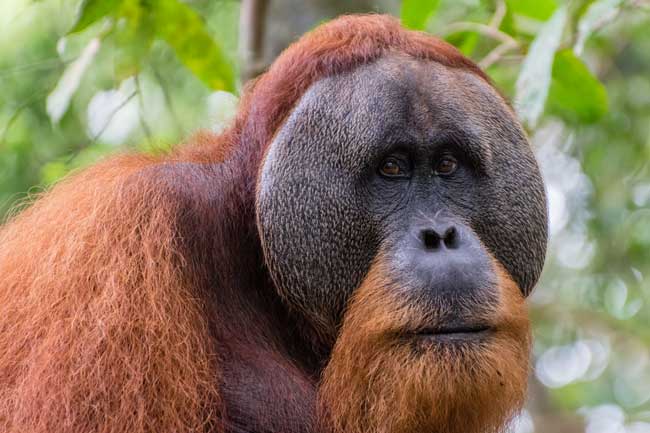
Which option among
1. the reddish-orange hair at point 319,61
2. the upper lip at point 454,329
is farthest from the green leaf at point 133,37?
the upper lip at point 454,329

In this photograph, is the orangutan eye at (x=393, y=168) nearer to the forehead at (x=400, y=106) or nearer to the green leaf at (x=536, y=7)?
the forehead at (x=400, y=106)

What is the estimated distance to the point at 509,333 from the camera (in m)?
3.31

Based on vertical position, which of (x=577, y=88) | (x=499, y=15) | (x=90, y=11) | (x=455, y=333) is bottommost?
(x=577, y=88)

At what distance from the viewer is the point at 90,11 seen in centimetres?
430

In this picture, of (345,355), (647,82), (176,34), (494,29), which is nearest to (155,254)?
(345,355)

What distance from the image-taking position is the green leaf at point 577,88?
4.72 metres

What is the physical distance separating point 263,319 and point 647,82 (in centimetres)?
695

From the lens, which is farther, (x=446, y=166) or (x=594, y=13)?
(x=594, y=13)

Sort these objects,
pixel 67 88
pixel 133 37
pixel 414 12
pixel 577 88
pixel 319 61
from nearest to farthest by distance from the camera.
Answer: pixel 319 61
pixel 414 12
pixel 67 88
pixel 133 37
pixel 577 88

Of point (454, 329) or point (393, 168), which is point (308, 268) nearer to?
point (393, 168)

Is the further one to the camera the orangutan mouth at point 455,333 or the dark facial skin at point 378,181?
the dark facial skin at point 378,181

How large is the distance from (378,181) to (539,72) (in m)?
0.98

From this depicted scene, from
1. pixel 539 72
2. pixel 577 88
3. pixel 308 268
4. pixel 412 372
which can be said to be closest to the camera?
pixel 412 372

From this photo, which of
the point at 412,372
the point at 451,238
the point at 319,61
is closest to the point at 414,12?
the point at 319,61
